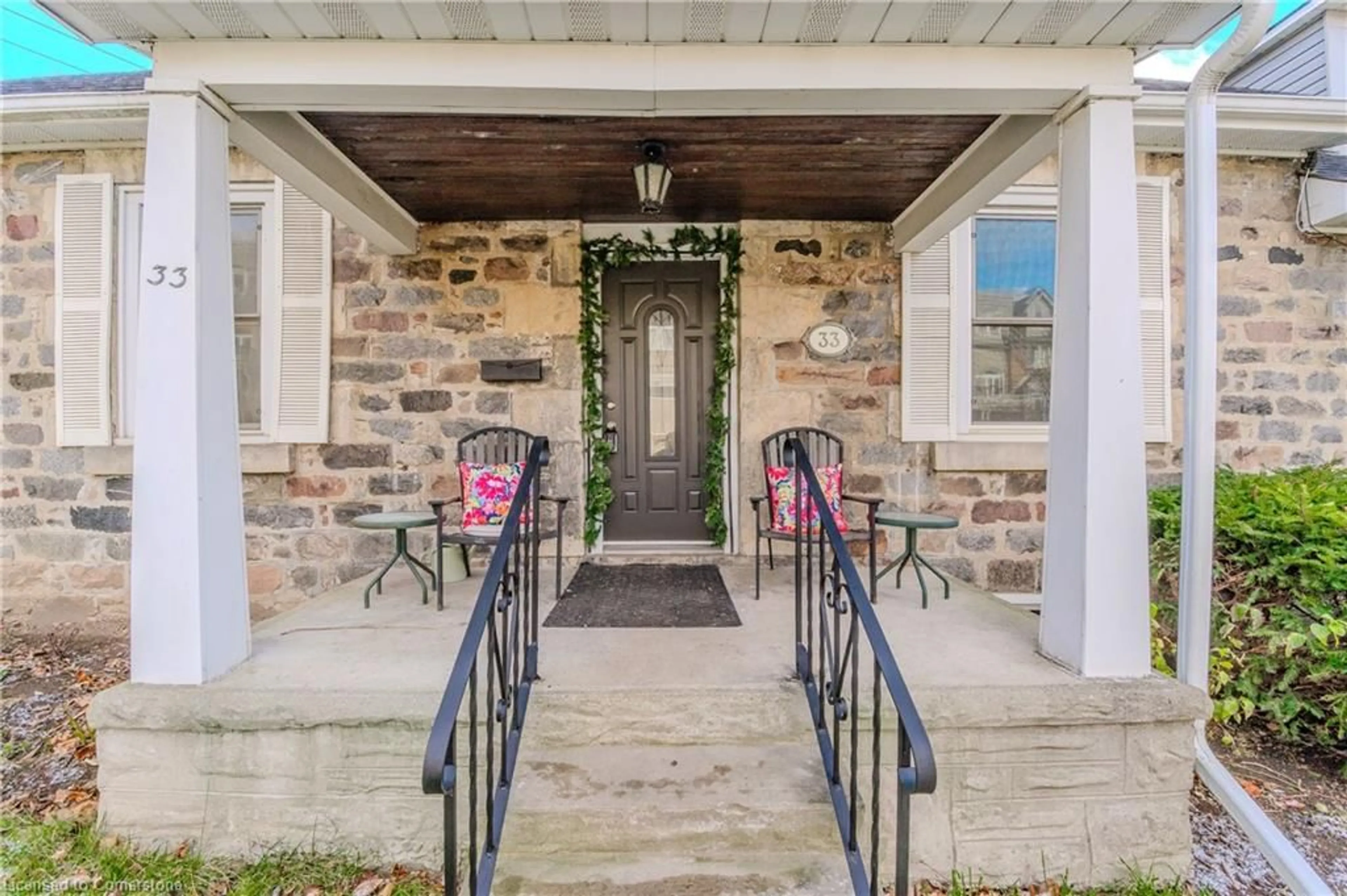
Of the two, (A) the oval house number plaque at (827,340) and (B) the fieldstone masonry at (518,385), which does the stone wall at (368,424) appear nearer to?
(B) the fieldstone masonry at (518,385)

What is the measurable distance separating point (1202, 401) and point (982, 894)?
5.84 feet

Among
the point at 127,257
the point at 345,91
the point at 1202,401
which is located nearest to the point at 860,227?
the point at 1202,401

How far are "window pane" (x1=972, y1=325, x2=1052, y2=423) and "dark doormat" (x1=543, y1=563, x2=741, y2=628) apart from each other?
2000 millimetres

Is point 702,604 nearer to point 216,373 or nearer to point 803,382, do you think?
point 803,382

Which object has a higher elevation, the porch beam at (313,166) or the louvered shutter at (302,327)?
the porch beam at (313,166)

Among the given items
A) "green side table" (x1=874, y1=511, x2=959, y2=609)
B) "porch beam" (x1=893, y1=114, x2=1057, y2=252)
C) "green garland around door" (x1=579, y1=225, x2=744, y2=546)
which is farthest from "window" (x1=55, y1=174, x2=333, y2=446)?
"porch beam" (x1=893, y1=114, x2=1057, y2=252)

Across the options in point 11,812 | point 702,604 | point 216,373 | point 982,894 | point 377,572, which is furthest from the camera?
point 377,572

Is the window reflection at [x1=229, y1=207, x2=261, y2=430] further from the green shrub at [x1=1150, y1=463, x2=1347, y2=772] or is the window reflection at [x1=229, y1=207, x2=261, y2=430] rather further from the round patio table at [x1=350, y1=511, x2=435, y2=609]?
the green shrub at [x1=1150, y1=463, x2=1347, y2=772]

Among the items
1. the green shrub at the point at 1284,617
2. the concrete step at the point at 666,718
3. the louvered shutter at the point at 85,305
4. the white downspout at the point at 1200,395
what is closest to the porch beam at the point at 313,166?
the louvered shutter at the point at 85,305

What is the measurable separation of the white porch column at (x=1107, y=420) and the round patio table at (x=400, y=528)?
263 centimetres

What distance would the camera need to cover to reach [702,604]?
3186 millimetres

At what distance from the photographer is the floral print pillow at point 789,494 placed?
3574 millimetres

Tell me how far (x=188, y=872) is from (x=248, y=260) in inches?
132

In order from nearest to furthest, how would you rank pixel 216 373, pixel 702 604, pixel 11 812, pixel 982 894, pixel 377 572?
pixel 982 894
pixel 216 373
pixel 11 812
pixel 702 604
pixel 377 572
